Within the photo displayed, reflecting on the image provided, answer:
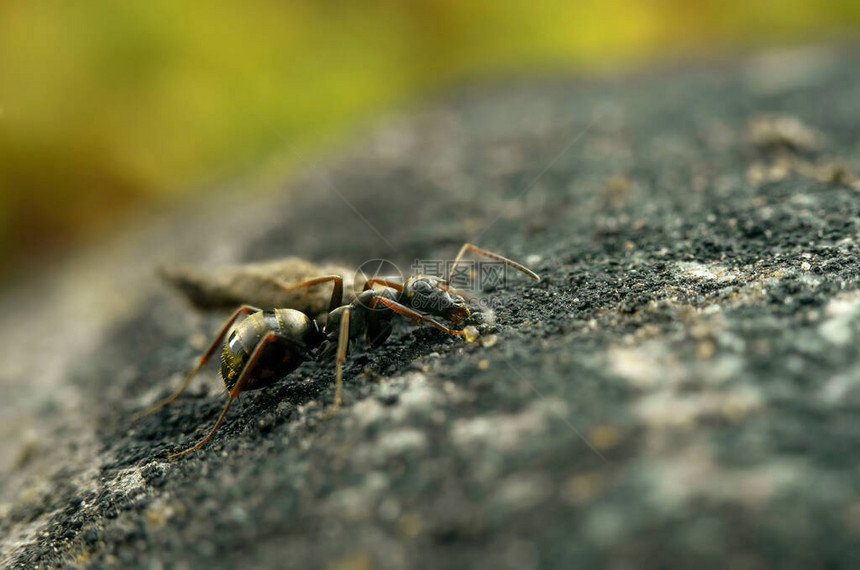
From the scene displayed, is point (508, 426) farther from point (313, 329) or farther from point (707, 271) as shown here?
point (707, 271)

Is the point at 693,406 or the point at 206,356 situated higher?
the point at 206,356

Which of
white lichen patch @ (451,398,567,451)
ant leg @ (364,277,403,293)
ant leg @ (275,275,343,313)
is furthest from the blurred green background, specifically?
white lichen patch @ (451,398,567,451)

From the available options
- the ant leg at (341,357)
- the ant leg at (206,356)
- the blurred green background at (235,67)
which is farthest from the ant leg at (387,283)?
the blurred green background at (235,67)

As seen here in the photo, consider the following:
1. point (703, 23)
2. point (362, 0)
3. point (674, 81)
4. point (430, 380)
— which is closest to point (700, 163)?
point (674, 81)

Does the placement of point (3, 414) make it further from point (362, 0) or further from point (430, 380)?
point (362, 0)

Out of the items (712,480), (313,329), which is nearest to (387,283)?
(313,329)

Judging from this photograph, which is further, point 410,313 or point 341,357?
point 410,313

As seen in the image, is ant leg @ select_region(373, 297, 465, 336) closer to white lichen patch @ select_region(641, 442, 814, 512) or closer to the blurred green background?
white lichen patch @ select_region(641, 442, 814, 512)
